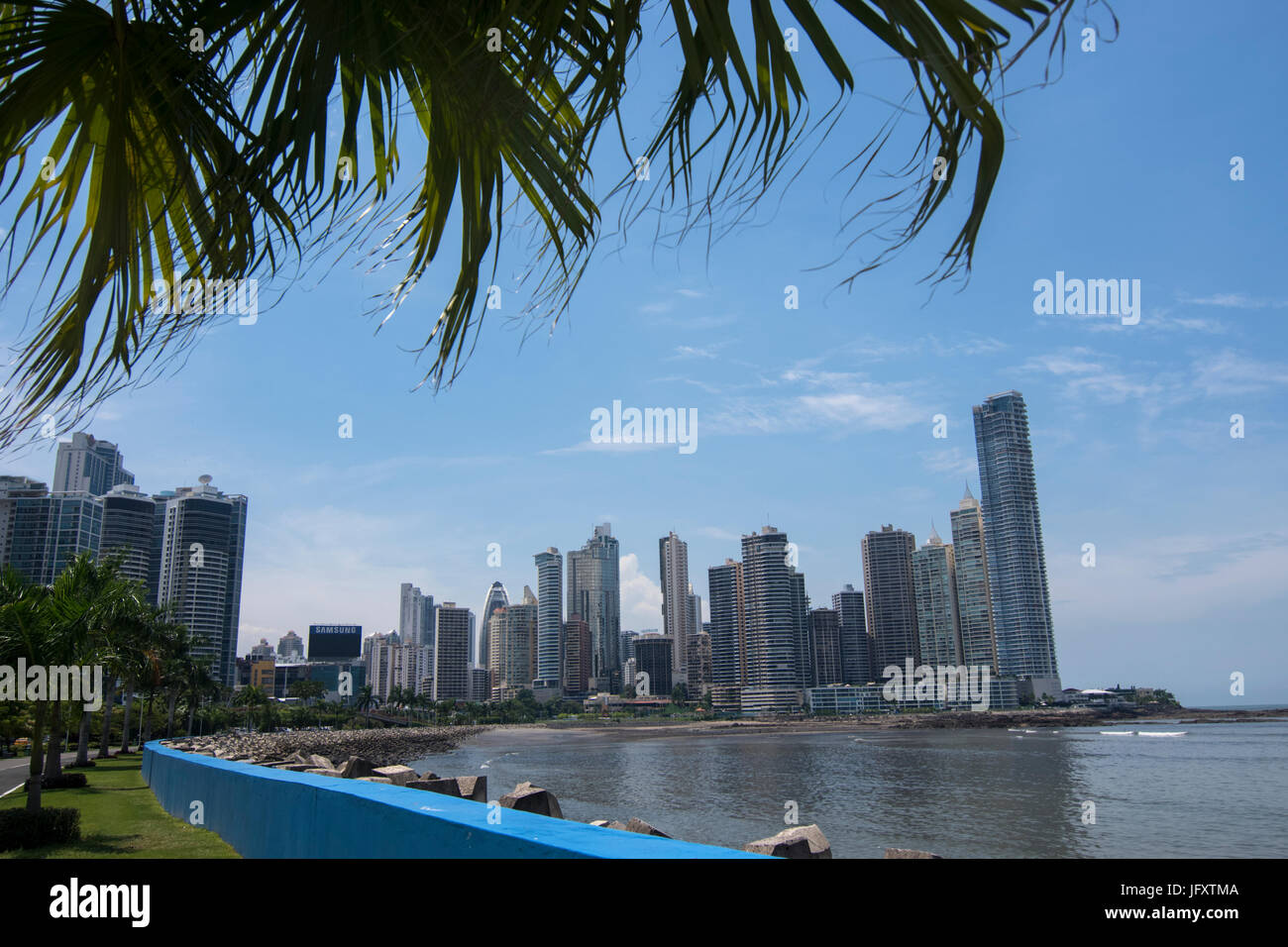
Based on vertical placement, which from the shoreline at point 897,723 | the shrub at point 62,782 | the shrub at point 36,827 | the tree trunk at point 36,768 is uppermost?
the tree trunk at point 36,768

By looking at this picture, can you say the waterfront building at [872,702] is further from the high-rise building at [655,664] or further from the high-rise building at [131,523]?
the high-rise building at [131,523]

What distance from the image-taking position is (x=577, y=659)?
7721 inches

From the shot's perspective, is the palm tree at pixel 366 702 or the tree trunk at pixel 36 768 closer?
the tree trunk at pixel 36 768

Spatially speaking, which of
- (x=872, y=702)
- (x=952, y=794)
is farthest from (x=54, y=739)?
(x=872, y=702)

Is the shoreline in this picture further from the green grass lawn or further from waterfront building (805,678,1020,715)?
the green grass lawn

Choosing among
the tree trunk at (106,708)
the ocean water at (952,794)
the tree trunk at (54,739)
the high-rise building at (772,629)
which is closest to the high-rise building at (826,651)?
the high-rise building at (772,629)

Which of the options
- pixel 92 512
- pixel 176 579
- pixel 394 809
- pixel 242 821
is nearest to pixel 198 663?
pixel 92 512

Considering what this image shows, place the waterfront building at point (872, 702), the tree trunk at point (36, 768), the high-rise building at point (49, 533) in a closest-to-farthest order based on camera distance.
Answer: the tree trunk at point (36, 768) < the high-rise building at point (49, 533) < the waterfront building at point (872, 702)

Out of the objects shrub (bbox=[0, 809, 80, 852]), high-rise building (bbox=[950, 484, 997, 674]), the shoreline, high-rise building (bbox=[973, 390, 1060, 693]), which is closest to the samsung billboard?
the shoreline

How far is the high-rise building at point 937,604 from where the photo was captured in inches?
5497

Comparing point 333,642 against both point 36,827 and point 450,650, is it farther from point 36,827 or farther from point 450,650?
point 36,827

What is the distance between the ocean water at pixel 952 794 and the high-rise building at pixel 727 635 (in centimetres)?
8830
